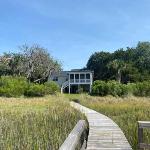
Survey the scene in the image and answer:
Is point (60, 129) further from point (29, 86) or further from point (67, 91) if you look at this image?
point (67, 91)

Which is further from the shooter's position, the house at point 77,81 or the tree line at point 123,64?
the tree line at point 123,64

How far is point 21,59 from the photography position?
68.6m

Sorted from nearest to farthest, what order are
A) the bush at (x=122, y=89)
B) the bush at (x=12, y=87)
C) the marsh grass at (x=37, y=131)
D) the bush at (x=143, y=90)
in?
the marsh grass at (x=37, y=131)
the bush at (x=143, y=90)
the bush at (x=122, y=89)
the bush at (x=12, y=87)

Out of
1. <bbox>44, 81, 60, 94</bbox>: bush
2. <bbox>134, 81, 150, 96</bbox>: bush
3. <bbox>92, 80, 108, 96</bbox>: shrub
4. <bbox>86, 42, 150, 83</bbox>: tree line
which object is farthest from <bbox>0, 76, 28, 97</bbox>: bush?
<bbox>86, 42, 150, 83</bbox>: tree line

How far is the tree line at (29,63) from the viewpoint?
68.1 meters

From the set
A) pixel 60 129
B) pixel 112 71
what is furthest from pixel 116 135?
pixel 112 71

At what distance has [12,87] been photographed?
156 ft

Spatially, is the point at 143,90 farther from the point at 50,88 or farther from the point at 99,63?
the point at 99,63

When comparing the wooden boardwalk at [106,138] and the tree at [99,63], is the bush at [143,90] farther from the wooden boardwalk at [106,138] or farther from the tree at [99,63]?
the tree at [99,63]

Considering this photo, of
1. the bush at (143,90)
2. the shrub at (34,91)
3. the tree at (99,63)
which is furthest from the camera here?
the tree at (99,63)

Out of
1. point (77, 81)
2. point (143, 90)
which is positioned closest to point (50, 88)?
point (143, 90)

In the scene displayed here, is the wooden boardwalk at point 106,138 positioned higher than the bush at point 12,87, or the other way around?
the bush at point 12,87

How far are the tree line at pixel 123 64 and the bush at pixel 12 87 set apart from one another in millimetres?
24619

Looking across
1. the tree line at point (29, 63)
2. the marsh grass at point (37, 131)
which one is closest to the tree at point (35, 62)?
the tree line at point (29, 63)
